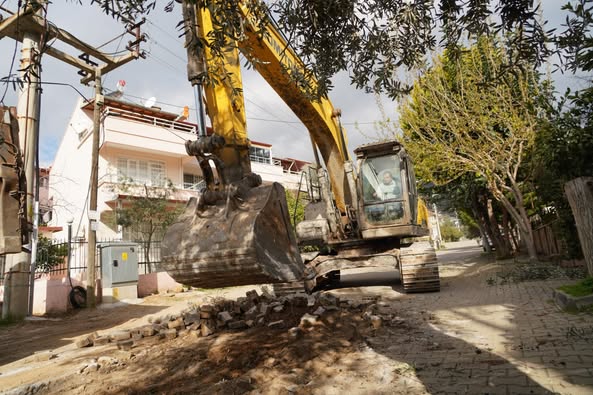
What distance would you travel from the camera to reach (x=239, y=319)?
6258 mm

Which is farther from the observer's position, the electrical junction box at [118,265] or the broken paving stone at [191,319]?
the electrical junction box at [118,265]

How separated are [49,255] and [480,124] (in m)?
15.0

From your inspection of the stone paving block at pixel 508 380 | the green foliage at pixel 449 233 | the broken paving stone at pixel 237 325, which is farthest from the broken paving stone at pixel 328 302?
the green foliage at pixel 449 233

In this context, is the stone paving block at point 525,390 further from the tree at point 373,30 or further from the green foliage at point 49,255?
the green foliage at point 49,255

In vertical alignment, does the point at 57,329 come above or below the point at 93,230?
below

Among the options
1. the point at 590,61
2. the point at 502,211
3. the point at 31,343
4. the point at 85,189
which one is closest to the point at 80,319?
the point at 31,343

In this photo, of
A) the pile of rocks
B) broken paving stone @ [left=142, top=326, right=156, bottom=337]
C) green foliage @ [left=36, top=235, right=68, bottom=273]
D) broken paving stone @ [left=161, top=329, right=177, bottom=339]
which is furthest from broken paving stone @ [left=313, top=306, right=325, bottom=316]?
green foliage @ [left=36, top=235, right=68, bottom=273]

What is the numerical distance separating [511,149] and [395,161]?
4.75 meters

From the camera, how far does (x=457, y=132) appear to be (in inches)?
480

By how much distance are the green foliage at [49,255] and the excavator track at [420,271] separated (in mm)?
11340

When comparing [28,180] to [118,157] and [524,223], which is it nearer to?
[118,157]

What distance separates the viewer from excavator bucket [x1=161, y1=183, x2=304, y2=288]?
331 cm

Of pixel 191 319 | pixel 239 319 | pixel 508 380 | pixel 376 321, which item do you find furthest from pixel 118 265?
pixel 508 380

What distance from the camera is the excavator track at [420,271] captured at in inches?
333
